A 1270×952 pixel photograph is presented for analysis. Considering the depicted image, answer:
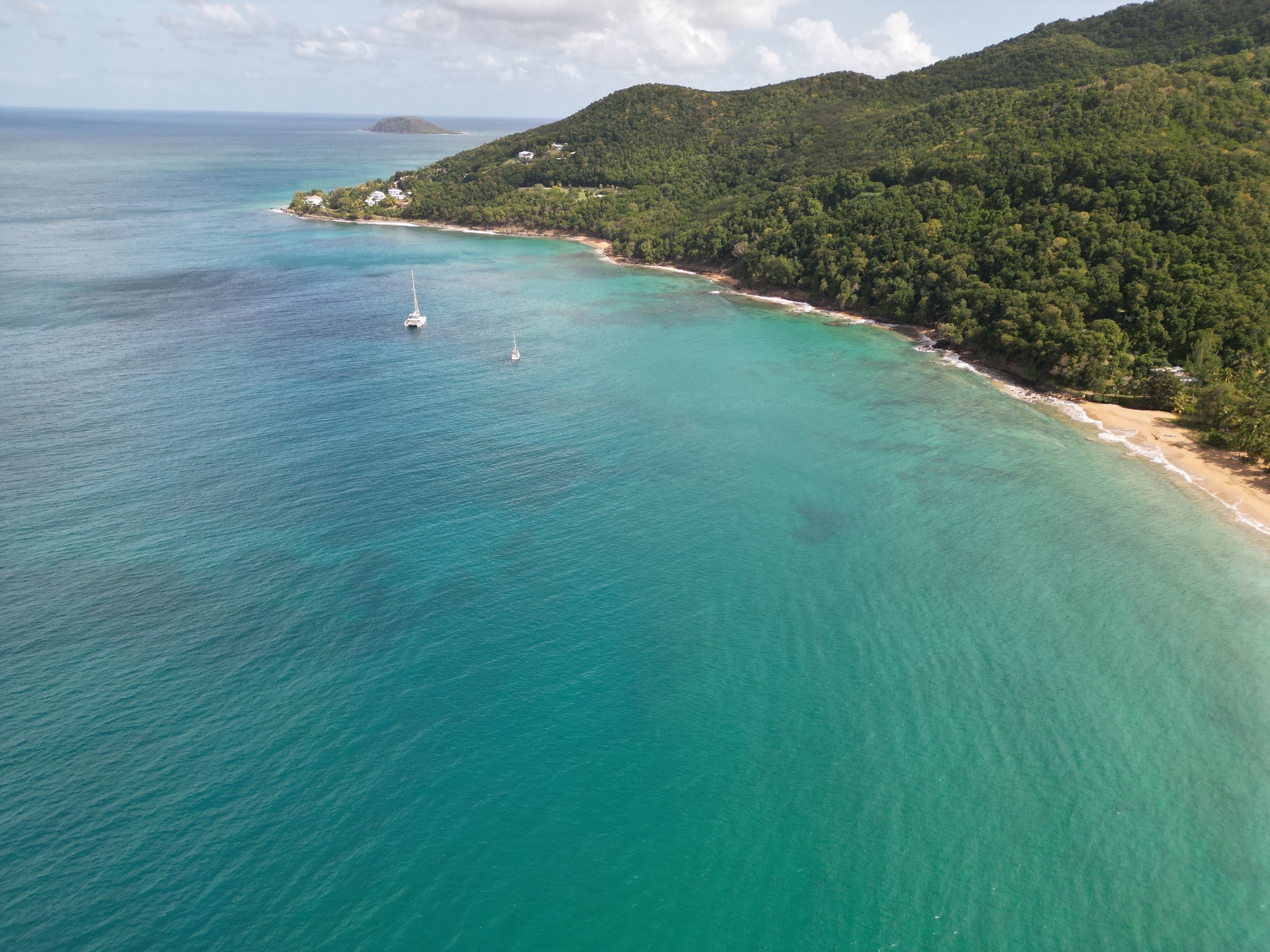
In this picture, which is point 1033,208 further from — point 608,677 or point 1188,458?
point 608,677

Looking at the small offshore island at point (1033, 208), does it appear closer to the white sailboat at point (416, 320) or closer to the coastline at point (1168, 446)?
the coastline at point (1168, 446)

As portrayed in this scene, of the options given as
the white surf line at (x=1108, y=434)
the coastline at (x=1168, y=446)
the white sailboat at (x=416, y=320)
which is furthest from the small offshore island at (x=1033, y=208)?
the white sailboat at (x=416, y=320)

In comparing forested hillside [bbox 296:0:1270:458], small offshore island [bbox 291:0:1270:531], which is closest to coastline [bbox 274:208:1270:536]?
small offshore island [bbox 291:0:1270:531]

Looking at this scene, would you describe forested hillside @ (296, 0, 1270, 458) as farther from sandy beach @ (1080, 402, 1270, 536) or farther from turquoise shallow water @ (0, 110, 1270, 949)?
turquoise shallow water @ (0, 110, 1270, 949)

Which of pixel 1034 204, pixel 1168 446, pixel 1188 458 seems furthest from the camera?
pixel 1034 204

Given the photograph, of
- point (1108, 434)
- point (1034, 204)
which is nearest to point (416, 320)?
point (1108, 434)

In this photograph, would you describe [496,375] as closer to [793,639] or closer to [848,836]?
[793,639]
